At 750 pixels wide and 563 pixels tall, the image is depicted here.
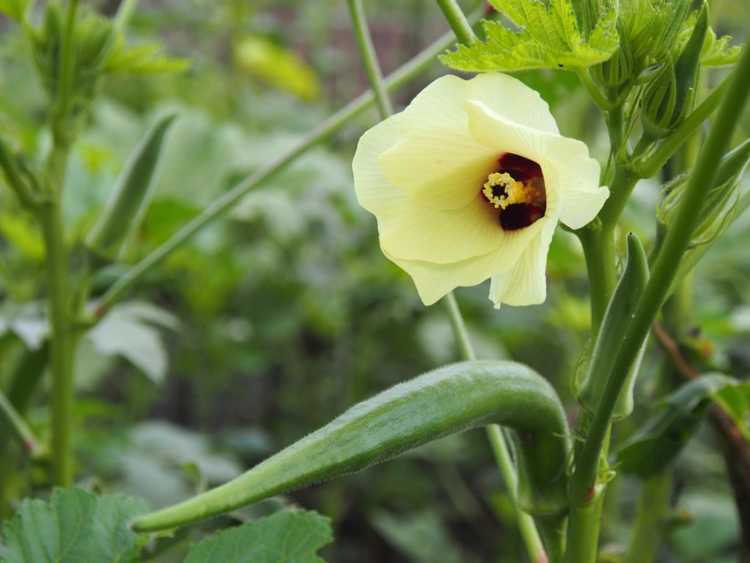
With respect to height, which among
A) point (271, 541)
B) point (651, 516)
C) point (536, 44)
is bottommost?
point (651, 516)

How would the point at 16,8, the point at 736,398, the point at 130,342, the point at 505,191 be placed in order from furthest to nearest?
the point at 130,342, the point at 16,8, the point at 736,398, the point at 505,191

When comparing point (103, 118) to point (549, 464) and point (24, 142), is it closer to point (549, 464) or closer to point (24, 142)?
point (24, 142)

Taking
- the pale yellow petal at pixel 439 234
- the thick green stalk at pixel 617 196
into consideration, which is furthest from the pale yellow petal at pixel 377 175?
the thick green stalk at pixel 617 196

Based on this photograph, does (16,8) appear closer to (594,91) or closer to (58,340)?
(58,340)

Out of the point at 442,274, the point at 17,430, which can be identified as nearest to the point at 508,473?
the point at 442,274

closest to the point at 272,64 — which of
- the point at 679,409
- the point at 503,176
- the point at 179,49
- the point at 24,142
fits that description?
the point at 179,49
